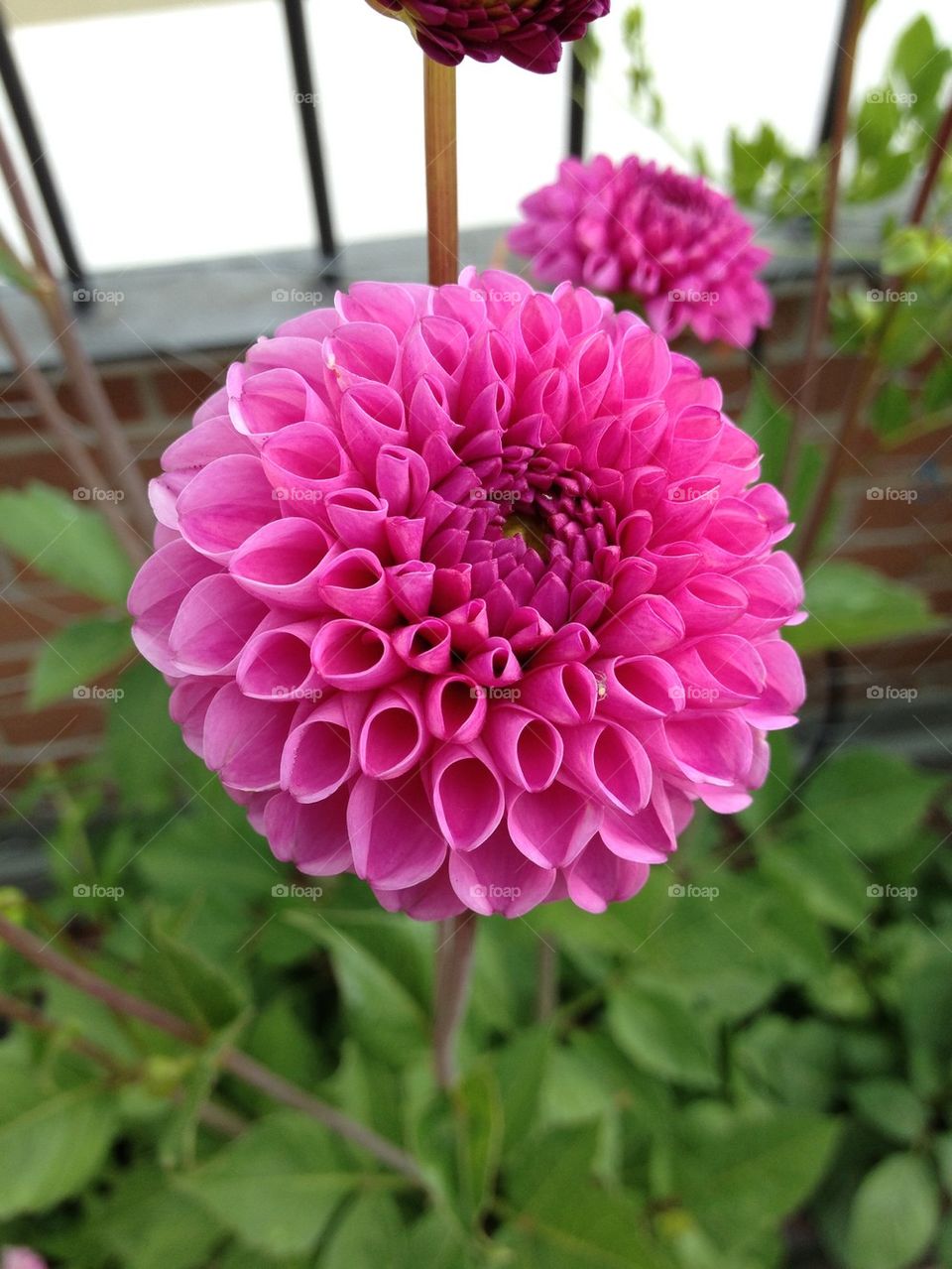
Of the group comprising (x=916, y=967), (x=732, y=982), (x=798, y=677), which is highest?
(x=798, y=677)

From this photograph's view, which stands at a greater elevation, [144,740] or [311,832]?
[311,832]

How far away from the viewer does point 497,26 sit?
0.76 feet

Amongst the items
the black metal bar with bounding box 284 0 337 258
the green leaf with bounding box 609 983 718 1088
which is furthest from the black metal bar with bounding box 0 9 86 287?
the green leaf with bounding box 609 983 718 1088

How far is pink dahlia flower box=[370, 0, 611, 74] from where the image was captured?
0.74 feet

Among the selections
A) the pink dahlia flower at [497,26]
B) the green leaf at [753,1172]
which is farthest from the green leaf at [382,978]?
the pink dahlia flower at [497,26]

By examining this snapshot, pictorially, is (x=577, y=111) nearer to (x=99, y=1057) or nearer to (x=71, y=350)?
(x=71, y=350)

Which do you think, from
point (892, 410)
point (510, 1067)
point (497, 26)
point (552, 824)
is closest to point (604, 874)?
point (552, 824)

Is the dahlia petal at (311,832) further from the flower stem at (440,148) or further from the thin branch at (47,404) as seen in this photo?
the thin branch at (47,404)

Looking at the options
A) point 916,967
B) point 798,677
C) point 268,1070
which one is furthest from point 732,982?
point 798,677

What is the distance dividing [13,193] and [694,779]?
1.44 feet

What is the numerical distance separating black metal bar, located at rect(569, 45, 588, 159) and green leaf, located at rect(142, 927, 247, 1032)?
647 millimetres

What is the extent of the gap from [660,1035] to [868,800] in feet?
0.85

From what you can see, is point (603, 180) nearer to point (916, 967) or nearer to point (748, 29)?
point (748, 29)

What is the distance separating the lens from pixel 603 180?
484mm
